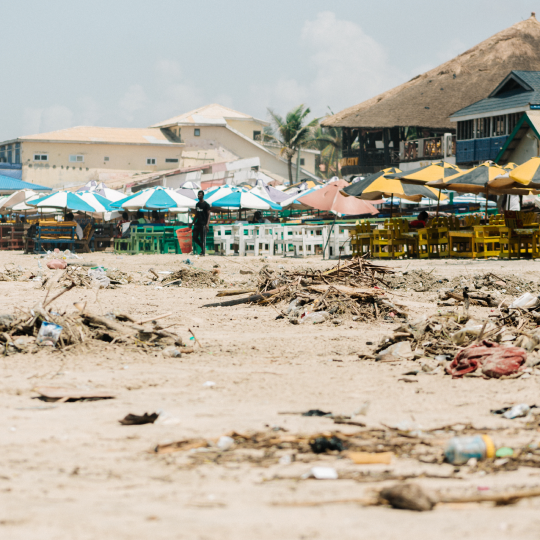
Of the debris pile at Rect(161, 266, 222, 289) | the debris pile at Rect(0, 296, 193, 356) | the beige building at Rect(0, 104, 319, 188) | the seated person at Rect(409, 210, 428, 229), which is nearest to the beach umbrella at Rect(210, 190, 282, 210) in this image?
the seated person at Rect(409, 210, 428, 229)

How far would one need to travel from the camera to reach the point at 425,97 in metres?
43.2

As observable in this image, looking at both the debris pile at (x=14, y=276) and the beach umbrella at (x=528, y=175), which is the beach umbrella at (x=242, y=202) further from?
the debris pile at (x=14, y=276)

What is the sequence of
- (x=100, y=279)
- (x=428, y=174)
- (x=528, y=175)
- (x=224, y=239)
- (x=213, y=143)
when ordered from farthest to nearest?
1. (x=213, y=143)
2. (x=224, y=239)
3. (x=428, y=174)
4. (x=528, y=175)
5. (x=100, y=279)

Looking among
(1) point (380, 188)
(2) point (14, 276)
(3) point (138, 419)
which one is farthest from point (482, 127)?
(3) point (138, 419)

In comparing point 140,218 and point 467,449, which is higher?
point 140,218

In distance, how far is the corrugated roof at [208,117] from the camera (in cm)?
5209

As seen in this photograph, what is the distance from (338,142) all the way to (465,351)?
6598 cm

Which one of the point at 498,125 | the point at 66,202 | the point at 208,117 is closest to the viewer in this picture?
the point at 66,202

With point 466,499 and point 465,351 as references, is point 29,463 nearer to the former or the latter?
point 466,499

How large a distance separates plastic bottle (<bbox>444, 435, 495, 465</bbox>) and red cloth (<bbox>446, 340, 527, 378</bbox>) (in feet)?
7.06

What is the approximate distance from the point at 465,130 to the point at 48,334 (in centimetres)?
3331

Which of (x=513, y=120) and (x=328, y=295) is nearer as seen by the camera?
(x=328, y=295)

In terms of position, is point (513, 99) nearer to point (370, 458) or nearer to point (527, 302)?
point (527, 302)

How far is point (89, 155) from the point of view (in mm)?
49969
